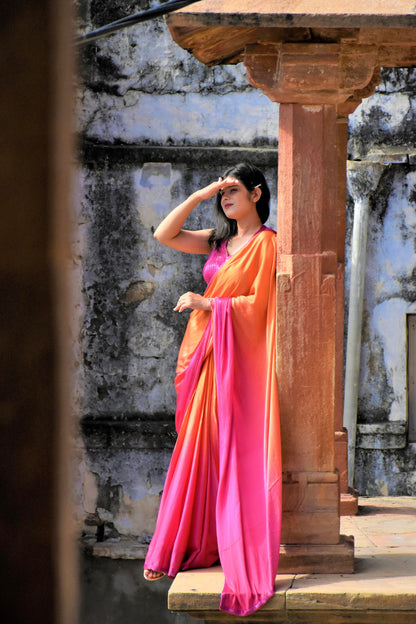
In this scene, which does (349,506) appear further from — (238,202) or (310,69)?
(310,69)

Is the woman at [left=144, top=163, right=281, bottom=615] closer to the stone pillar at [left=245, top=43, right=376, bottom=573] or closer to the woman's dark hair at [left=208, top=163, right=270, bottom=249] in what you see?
the woman's dark hair at [left=208, top=163, right=270, bottom=249]

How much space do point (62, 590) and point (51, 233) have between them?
1.35ft

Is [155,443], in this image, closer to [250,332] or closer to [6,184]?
[250,332]

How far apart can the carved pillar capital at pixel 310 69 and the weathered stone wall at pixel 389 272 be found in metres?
2.99

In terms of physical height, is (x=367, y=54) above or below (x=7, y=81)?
above

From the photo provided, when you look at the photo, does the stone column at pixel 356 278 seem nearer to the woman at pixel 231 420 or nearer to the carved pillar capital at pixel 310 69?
the woman at pixel 231 420

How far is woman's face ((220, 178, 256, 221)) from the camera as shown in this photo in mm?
3877

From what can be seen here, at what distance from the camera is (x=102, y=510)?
6.45m

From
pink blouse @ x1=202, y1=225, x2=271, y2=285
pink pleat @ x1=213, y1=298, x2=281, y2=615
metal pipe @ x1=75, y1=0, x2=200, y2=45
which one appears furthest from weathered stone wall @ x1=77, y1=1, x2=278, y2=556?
metal pipe @ x1=75, y1=0, x2=200, y2=45

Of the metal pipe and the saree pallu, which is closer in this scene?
the metal pipe

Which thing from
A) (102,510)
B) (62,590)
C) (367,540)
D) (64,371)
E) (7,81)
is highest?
(7,81)

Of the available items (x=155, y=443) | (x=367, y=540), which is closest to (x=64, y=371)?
(x=367, y=540)

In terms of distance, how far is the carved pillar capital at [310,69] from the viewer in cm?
338

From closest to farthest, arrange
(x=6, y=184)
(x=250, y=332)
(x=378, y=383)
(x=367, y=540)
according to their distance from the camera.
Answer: (x=6, y=184), (x=250, y=332), (x=367, y=540), (x=378, y=383)
